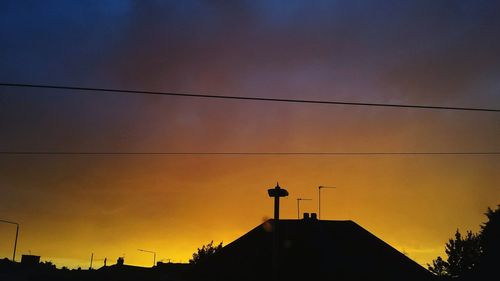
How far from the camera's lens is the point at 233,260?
3797 cm

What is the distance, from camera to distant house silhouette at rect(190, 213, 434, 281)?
35.6 meters

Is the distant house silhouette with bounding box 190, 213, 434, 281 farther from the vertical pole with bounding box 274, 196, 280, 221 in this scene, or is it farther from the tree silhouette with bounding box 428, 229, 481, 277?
the tree silhouette with bounding box 428, 229, 481, 277

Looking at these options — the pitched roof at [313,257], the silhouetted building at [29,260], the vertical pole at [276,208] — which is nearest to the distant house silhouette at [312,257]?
the pitched roof at [313,257]

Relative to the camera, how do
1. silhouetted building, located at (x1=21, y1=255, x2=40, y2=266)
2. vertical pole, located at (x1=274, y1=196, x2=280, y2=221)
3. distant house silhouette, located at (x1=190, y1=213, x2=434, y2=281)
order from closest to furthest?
vertical pole, located at (x1=274, y1=196, x2=280, y2=221)
distant house silhouette, located at (x1=190, y1=213, x2=434, y2=281)
silhouetted building, located at (x1=21, y1=255, x2=40, y2=266)

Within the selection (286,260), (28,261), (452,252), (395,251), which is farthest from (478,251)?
(28,261)

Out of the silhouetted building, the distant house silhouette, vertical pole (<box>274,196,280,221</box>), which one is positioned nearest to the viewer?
vertical pole (<box>274,196,280,221</box>)

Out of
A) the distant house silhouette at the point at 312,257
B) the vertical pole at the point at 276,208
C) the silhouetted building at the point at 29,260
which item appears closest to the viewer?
the vertical pole at the point at 276,208

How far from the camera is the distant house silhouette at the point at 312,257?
117 ft

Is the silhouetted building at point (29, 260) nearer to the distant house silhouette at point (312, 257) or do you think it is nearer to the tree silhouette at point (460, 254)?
the distant house silhouette at point (312, 257)

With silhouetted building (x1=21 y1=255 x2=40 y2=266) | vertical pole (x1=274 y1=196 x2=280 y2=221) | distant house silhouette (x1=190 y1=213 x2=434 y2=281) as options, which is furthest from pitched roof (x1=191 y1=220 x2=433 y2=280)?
silhouetted building (x1=21 y1=255 x2=40 y2=266)

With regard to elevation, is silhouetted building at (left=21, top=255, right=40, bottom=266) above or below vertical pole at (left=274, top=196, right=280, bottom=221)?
above

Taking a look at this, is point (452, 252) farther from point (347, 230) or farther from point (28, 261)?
point (28, 261)

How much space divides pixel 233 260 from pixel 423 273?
526 inches

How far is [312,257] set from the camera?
36625mm
